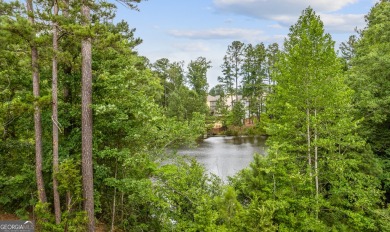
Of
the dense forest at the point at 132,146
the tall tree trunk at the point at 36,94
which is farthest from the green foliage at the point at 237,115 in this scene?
the tall tree trunk at the point at 36,94

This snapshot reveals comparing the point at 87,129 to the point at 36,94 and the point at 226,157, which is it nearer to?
the point at 36,94

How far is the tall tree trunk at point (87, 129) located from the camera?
30.2ft

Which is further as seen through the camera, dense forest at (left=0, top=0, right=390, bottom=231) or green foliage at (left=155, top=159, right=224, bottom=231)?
green foliage at (left=155, top=159, right=224, bottom=231)

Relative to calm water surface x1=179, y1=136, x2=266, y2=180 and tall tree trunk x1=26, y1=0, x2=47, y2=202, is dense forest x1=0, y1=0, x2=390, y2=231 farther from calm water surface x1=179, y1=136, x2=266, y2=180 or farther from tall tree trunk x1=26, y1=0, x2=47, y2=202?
calm water surface x1=179, y1=136, x2=266, y2=180

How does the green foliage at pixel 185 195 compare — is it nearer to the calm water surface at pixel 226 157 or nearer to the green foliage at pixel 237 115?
the calm water surface at pixel 226 157

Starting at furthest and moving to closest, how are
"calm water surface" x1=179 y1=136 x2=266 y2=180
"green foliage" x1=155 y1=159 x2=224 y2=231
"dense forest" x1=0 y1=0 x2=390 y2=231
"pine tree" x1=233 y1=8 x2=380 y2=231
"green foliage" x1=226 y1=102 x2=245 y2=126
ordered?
"green foliage" x1=226 y1=102 x2=245 y2=126 → "calm water surface" x1=179 y1=136 x2=266 y2=180 → "pine tree" x1=233 y1=8 x2=380 y2=231 → "green foliage" x1=155 y1=159 x2=224 y2=231 → "dense forest" x1=0 y1=0 x2=390 y2=231

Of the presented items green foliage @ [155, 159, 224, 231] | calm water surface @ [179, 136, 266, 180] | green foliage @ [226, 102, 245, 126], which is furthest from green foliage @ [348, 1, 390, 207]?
green foliage @ [226, 102, 245, 126]

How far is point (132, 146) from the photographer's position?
1130 cm

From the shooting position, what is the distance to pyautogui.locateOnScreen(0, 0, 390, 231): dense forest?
8.71 m

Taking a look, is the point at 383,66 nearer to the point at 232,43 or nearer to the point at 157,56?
the point at 232,43

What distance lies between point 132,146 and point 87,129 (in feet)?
7.61

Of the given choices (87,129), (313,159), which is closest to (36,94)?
(87,129)

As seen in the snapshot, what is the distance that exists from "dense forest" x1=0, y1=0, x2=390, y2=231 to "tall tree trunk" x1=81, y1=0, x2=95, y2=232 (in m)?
0.03

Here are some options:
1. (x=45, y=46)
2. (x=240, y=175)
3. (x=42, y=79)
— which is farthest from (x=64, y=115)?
(x=240, y=175)
